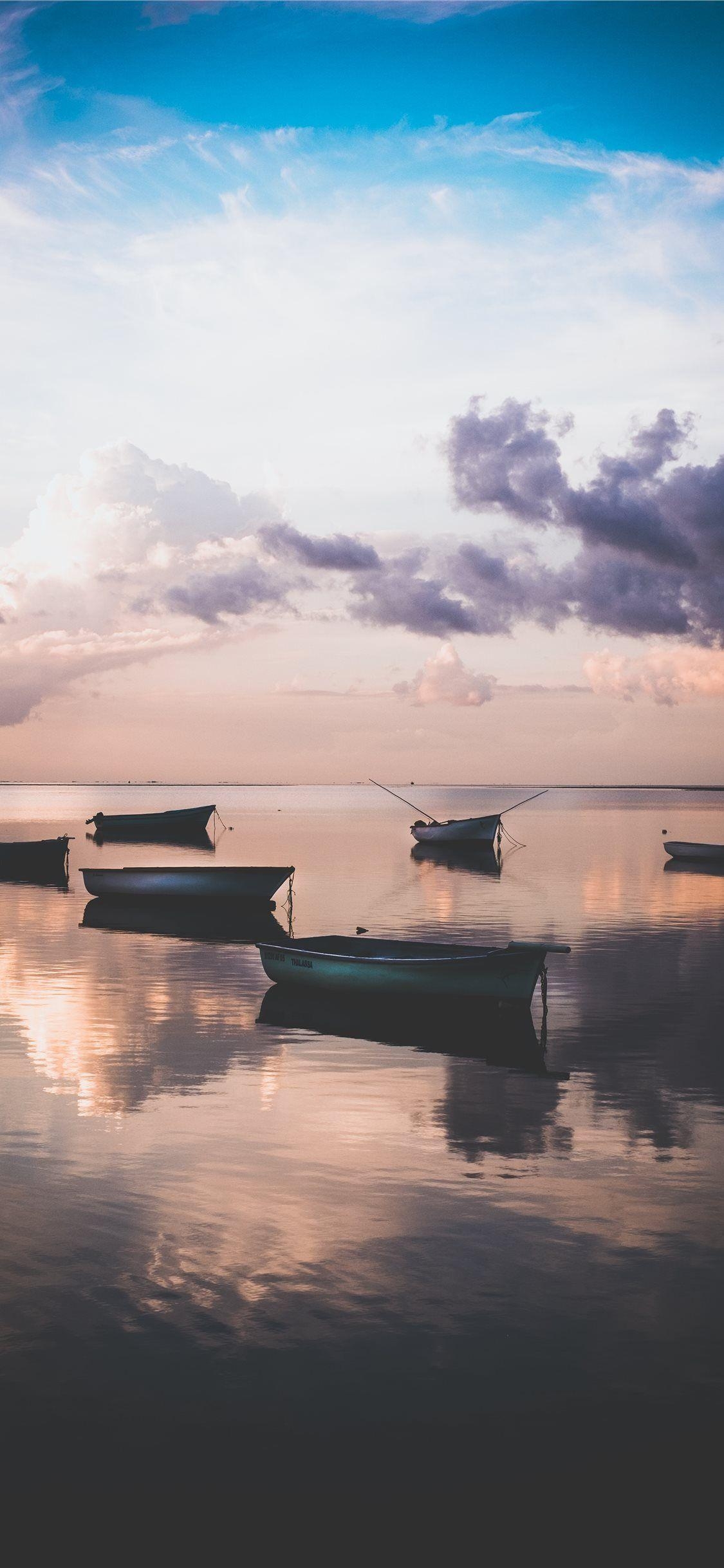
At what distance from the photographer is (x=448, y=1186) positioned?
560 inches

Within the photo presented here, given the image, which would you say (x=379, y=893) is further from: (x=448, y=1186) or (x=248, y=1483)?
(x=248, y=1483)

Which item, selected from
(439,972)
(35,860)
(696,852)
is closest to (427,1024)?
(439,972)

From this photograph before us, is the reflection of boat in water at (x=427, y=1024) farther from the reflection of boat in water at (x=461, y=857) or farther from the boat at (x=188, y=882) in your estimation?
the reflection of boat in water at (x=461, y=857)

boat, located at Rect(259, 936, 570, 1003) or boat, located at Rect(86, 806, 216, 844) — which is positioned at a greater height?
boat, located at Rect(86, 806, 216, 844)

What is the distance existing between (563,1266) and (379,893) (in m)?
46.2

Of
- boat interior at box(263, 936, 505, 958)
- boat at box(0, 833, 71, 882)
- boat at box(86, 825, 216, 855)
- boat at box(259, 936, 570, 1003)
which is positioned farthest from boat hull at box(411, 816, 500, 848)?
boat at box(259, 936, 570, 1003)

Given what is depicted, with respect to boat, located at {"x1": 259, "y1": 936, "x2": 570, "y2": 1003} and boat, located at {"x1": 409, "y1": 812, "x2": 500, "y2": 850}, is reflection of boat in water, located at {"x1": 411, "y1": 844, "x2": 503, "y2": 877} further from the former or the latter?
boat, located at {"x1": 259, "y1": 936, "x2": 570, "y2": 1003}

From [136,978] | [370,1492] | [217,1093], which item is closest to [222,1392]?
[370,1492]

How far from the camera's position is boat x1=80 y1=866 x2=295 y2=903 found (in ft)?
157

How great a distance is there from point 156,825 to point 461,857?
34.6 meters

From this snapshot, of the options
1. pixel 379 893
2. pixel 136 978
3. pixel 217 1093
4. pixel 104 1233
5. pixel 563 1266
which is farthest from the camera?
pixel 379 893

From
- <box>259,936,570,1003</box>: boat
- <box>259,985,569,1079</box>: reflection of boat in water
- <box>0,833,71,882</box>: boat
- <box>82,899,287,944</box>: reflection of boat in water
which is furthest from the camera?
<box>0,833,71,882</box>: boat

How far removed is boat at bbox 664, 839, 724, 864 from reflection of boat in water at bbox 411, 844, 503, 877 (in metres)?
13.8

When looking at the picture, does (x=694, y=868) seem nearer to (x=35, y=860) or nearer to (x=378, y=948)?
(x=35, y=860)
